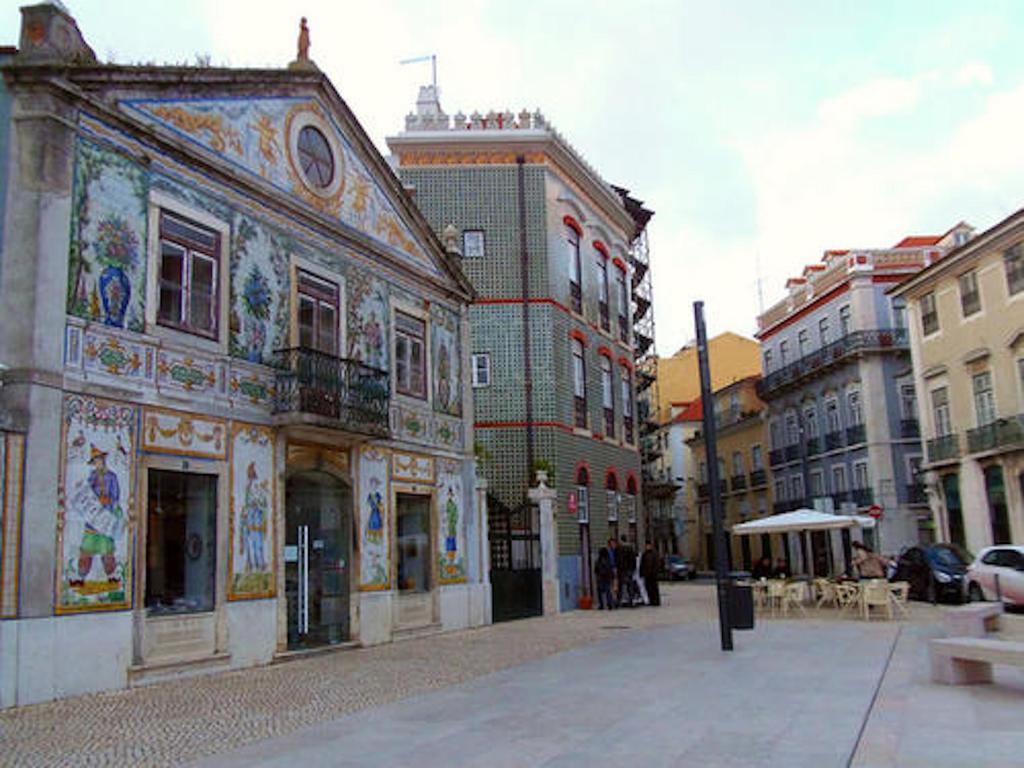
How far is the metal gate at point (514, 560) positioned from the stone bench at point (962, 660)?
1190 centimetres

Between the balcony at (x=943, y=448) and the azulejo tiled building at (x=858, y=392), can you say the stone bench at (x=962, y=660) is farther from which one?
the azulejo tiled building at (x=858, y=392)

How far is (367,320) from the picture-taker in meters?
17.4

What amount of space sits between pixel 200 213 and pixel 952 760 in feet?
37.2

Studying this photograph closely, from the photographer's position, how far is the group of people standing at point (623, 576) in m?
24.5

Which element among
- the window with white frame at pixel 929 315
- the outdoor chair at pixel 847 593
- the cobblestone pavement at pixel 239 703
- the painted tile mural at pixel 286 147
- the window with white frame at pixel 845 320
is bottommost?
the cobblestone pavement at pixel 239 703

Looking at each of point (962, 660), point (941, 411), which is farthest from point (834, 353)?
point (962, 660)

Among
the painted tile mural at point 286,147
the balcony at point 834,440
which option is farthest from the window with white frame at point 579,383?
the balcony at point 834,440

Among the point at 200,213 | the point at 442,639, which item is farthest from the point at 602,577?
the point at 200,213

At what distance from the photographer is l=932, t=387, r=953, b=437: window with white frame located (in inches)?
1313

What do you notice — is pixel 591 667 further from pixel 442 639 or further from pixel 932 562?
pixel 932 562

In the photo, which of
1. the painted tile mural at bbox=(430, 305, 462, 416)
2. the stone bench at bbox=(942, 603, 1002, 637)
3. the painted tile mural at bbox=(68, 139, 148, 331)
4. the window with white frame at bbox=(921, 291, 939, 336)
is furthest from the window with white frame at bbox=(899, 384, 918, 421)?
the painted tile mural at bbox=(68, 139, 148, 331)

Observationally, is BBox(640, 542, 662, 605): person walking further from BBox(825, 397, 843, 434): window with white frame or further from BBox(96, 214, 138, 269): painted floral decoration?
BBox(825, 397, 843, 434): window with white frame

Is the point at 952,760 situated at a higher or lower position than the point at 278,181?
lower

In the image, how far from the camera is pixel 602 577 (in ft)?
80.5
